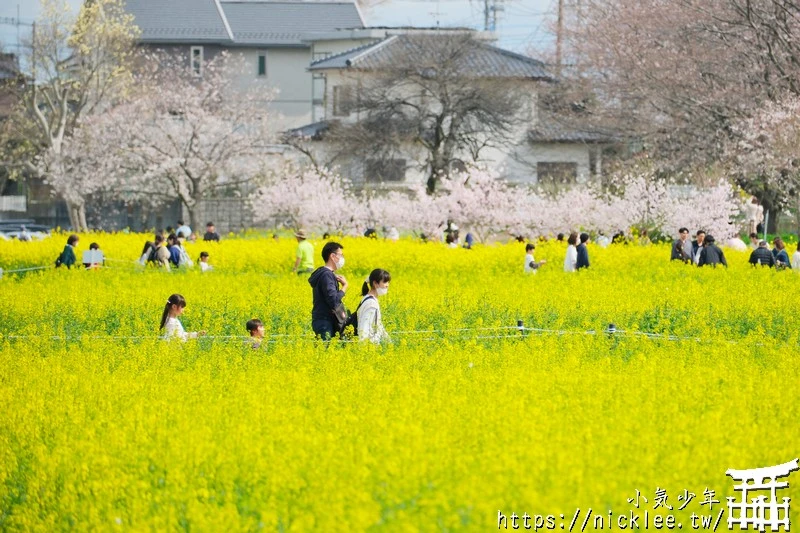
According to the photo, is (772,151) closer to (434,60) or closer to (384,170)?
(434,60)

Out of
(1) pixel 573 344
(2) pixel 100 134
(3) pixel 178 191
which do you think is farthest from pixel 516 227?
(1) pixel 573 344

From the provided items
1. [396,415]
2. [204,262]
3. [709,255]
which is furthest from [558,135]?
[396,415]

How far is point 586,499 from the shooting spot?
7.02 metres

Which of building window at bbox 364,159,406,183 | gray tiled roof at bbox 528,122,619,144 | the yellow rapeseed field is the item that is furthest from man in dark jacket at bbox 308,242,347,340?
gray tiled roof at bbox 528,122,619,144

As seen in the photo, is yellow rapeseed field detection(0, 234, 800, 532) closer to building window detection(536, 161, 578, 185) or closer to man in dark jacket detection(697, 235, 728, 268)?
man in dark jacket detection(697, 235, 728, 268)

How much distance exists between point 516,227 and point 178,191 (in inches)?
568

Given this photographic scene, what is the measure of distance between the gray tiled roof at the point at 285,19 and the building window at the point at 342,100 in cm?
1199

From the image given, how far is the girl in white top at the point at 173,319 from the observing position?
560 inches

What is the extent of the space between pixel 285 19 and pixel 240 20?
2242 millimetres

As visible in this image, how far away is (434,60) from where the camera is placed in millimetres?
51156

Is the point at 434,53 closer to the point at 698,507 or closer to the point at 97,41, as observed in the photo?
the point at 97,41

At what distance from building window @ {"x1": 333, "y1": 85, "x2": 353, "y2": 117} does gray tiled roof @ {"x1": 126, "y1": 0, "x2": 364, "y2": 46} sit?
1108 cm

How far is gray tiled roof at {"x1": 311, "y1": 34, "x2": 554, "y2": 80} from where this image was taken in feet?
171

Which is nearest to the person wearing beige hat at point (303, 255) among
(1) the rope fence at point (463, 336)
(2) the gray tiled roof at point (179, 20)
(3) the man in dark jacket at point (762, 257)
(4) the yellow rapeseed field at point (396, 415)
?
(4) the yellow rapeseed field at point (396, 415)
